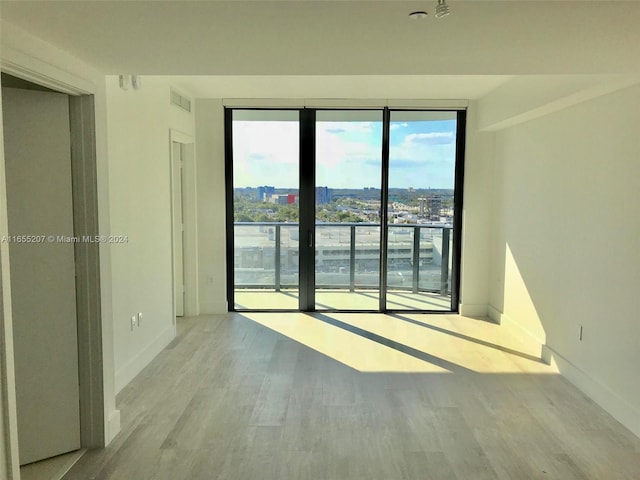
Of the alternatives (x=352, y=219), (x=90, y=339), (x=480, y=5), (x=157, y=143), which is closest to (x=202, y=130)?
(x=157, y=143)

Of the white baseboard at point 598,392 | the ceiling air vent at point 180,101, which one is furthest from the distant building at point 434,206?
the ceiling air vent at point 180,101

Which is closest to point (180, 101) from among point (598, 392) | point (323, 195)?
point (323, 195)

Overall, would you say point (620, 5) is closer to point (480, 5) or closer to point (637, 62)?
point (480, 5)

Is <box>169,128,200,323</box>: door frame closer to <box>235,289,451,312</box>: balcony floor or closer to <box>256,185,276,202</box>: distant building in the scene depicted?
<box>235,289,451,312</box>: balcony floor

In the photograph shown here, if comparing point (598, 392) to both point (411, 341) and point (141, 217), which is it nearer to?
point (411, 341)

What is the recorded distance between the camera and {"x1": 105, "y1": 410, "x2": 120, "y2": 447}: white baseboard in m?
3.00

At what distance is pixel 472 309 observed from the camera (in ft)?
20.5

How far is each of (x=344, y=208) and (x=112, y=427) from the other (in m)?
3.85

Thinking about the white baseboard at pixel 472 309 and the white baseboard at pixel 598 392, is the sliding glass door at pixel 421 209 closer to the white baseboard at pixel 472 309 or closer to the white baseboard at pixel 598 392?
the white baseboard at pixel 472 309

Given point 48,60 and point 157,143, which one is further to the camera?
point 157,143

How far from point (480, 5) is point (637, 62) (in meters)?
1.40

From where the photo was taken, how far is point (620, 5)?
180 cm

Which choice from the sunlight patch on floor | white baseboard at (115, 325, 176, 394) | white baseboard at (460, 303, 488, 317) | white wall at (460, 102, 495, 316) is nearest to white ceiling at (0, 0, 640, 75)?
white baseboard at (115, 325, 176, 394)

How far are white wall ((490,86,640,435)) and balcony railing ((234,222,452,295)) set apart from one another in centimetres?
114
